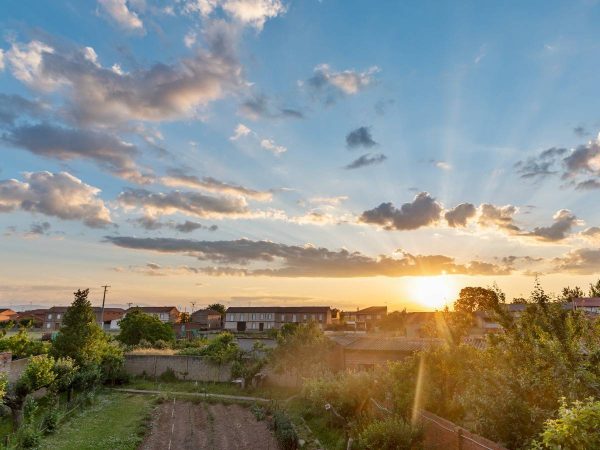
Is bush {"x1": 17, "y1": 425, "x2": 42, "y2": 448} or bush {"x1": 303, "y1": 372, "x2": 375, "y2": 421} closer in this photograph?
bush {"x1": 17, "y1": 425, "x2": 42, "y2": 448}

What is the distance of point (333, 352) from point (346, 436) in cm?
1988

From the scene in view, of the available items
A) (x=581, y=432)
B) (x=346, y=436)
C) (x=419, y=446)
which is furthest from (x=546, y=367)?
(x=346, y=436)

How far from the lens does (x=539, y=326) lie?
50.3 feet

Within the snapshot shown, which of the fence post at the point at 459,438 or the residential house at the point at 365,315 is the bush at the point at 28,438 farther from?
the residential house at the point at 365,315

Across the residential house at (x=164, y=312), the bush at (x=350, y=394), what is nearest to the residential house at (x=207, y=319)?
the residential house at (x=164, y=312)

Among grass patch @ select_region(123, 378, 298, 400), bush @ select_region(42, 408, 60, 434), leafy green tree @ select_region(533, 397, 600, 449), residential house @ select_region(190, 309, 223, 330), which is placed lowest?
grass patch @ select_region(123, 378, 298, 400)

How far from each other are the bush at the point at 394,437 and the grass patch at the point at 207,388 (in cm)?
2114

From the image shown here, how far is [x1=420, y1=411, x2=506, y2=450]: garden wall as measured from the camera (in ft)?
42.8

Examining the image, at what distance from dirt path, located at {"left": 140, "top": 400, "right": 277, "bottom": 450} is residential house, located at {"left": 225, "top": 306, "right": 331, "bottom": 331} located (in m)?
86.8

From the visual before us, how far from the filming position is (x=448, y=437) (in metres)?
15.1

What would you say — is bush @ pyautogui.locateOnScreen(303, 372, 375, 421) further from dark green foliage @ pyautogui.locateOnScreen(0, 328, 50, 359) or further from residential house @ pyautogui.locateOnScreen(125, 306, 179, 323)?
residential house @ pyautogui.locateOnScreen(125, 306, 179, 323)

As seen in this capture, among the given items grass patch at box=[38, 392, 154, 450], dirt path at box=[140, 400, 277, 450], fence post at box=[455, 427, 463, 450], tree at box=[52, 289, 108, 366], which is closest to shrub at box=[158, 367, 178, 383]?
tree at box=[52, 289, 108, 366]

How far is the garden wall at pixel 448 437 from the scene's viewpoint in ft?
42.8

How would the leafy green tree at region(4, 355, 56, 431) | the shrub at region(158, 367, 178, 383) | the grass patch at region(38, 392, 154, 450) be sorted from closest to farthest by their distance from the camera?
the grass patch at region(38, 392, 154, 450) < the leafy green tree at region(4, 355, 56, 431) < the shrub at region(158, 367, 178, 383)
